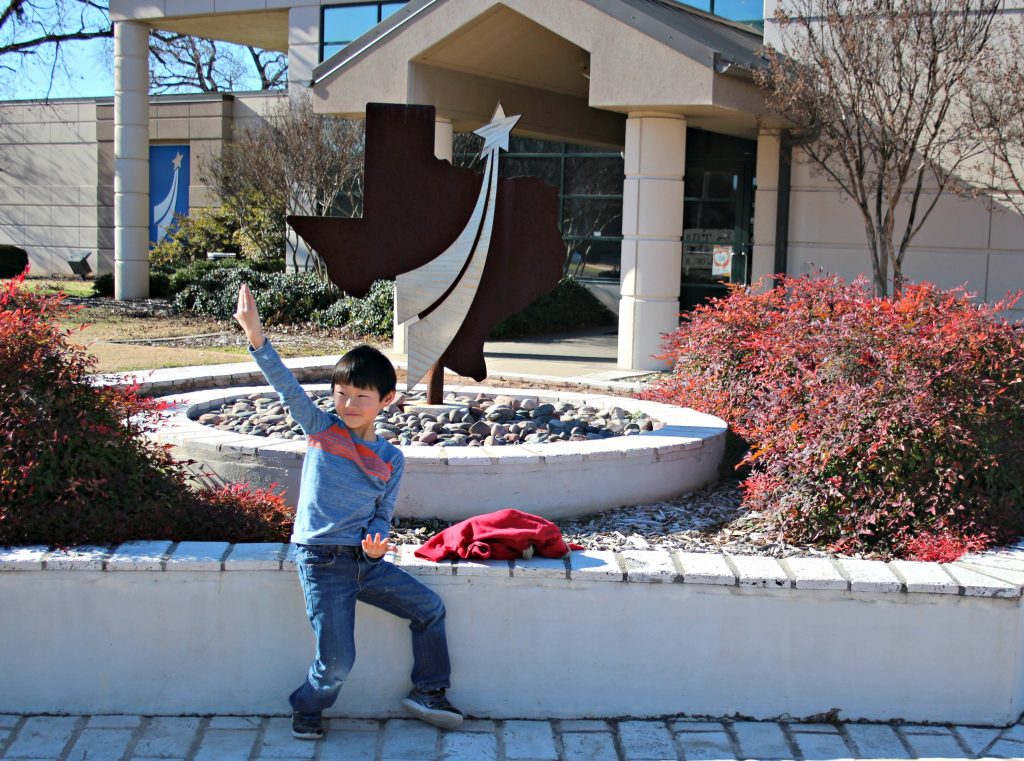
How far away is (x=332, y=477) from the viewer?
13.0 feet

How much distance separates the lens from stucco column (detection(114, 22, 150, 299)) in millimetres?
19656

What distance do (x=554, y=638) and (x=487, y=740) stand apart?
45 cm

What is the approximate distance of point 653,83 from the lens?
11.6m

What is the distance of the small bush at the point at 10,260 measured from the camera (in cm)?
2641

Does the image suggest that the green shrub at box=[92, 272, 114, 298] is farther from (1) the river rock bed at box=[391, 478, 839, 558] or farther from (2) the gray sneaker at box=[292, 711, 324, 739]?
(2) the gray sneaker at box=[292, 711, 324, 739]

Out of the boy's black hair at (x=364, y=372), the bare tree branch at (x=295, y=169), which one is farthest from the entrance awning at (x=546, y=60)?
the boy's black hair at (x=364, y=372)

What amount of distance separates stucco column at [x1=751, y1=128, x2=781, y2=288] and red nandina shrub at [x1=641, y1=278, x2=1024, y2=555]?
7562 millimetres

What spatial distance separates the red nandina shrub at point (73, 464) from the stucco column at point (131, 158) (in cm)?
1599

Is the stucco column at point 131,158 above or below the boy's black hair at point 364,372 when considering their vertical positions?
above

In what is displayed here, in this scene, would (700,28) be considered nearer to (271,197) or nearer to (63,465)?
(271,197)

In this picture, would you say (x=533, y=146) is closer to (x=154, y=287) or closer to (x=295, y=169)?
(x=295, y=169)

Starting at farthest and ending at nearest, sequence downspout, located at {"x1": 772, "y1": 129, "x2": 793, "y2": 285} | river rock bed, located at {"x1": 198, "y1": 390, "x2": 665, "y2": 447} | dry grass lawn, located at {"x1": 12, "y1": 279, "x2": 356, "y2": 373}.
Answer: downspout, located at {"x1": 772, "y1": 129, "x2": 793, "y2": 285}, dry grass lawn, located at {"x1": 12, "y1": 279, "x2": 356, "y2": 373}, river rock bed, located at {"x1": 198, "y1": 390, "x2": 665, "y2": 447}

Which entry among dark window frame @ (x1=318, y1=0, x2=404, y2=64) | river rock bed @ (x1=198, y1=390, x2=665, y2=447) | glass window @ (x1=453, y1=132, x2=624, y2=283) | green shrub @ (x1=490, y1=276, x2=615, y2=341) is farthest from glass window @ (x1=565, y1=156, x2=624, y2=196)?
river rock bed @ (x1=198, y1=390, x2=665, y2=447)

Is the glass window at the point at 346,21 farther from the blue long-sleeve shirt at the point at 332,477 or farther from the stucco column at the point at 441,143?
the blue long-sleeve shirt at the point at 332,477
